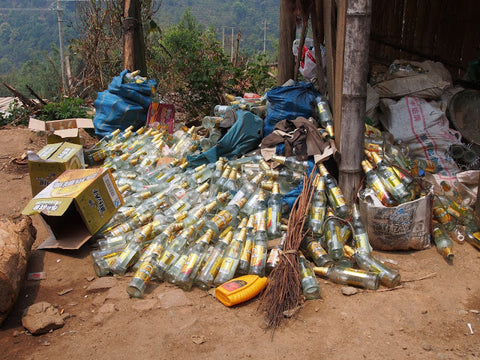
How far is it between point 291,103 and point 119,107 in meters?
2.94

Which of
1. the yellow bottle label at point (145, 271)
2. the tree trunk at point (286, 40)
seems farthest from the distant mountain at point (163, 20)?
the yellow bottle label at point (145, 271)

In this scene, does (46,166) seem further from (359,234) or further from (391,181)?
(391,181)

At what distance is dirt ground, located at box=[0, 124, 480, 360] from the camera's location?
7.73ft

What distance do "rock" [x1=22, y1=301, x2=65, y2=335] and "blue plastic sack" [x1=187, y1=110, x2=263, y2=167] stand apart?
254cm

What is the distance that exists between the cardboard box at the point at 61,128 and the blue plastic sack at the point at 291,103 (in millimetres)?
2911

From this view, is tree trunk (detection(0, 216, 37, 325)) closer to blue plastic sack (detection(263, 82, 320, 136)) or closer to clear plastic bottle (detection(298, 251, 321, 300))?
clear plastic bottle (detection(298, 251, 321, 300))

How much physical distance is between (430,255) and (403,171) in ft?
2.49

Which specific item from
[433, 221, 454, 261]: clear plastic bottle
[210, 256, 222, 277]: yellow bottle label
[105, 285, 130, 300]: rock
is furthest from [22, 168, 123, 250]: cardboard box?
[433, 221, 454, 261]: clear plastic bottle

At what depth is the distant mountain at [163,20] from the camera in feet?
151

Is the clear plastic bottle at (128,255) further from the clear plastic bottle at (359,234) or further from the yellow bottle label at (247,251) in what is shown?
the clear plastic bottle at (359,234)

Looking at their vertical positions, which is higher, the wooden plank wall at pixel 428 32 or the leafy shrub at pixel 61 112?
the wooden plank wall at pixel 428 32

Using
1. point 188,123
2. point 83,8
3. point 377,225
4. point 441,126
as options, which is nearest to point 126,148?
point 188,123

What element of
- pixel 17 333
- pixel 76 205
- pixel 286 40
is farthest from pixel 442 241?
pixel 286 40

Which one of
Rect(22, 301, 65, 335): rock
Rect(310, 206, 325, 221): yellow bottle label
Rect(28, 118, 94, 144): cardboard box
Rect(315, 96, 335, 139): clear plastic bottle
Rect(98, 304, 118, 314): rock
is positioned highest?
Rect(315, 96, 335, 139): clear plastic bottle
